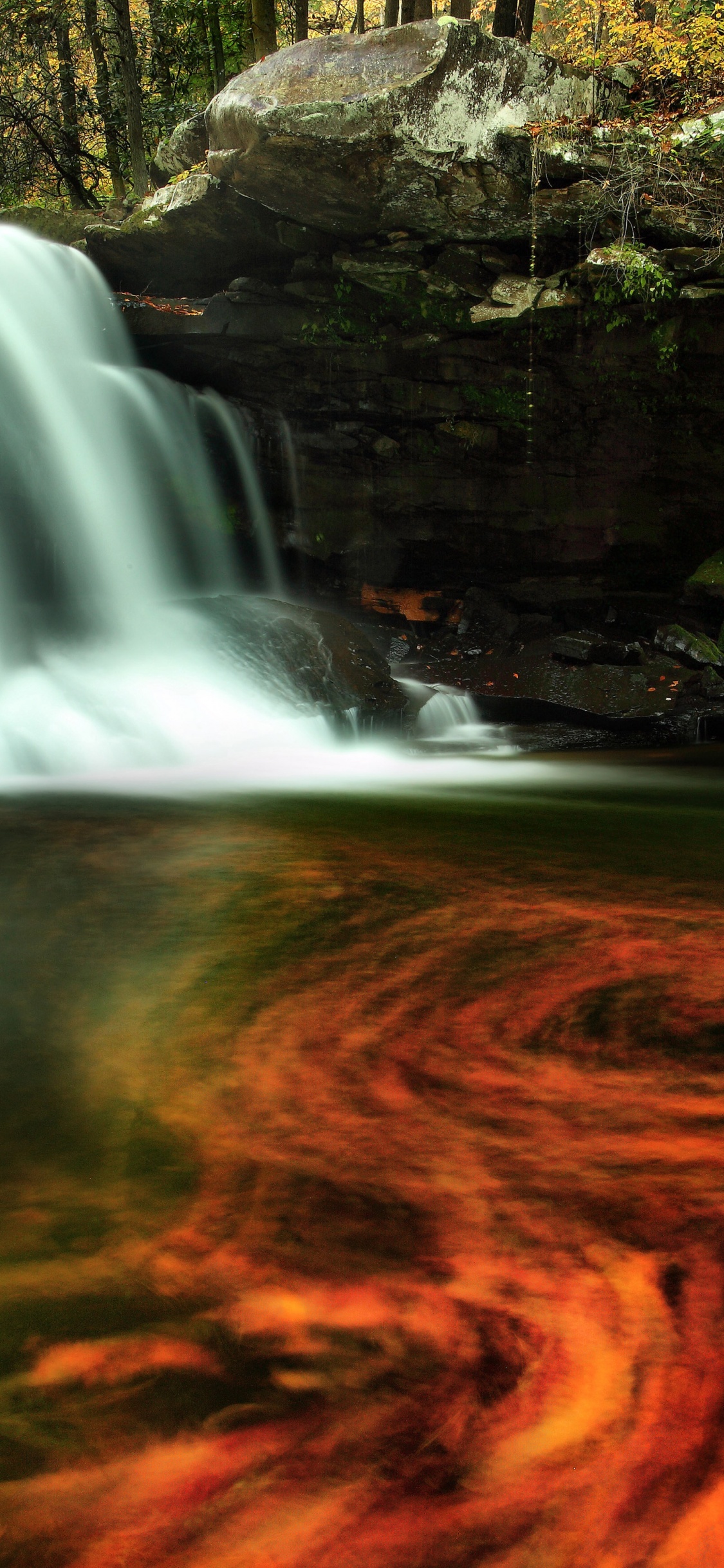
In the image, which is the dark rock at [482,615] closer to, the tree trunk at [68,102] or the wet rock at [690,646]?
the wet rock at [690,646]

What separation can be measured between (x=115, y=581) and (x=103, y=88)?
1129 cm

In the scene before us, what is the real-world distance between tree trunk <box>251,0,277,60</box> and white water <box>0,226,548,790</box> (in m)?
3.72

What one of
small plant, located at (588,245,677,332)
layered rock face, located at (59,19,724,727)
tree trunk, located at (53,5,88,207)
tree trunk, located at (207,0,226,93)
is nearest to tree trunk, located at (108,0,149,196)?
tree trunk, located at (207,0,226,93)

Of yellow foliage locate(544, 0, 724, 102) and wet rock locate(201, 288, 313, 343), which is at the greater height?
yellow foliage locate(544, 0, 724, 102)

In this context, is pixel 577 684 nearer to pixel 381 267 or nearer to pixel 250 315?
pixel 381 267

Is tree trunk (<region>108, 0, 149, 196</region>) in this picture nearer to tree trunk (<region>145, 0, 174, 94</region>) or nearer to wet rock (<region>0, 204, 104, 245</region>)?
tree trunk (<region>145, 0, 174, 94</region>)

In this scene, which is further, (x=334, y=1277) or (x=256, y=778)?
(x=256, y=778)

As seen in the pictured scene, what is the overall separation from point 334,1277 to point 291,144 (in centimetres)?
910

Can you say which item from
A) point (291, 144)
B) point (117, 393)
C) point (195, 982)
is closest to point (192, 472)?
point (117, 393)

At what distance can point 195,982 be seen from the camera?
325 cm

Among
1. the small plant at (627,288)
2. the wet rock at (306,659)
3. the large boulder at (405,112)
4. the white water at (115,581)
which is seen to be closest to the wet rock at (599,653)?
the white water at (115,581)

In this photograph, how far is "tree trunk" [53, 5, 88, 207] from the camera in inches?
616

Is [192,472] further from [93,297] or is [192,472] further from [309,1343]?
[309,1343]

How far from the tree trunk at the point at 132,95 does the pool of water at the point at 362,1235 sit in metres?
13.2
